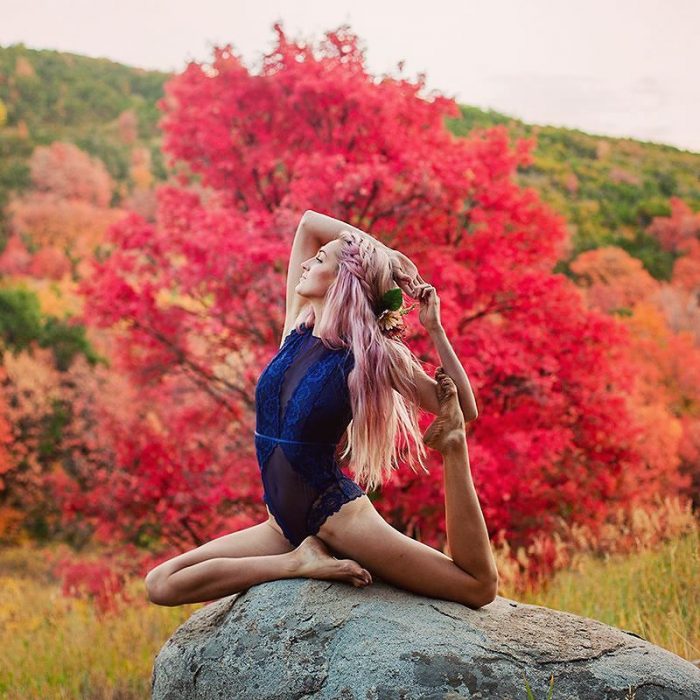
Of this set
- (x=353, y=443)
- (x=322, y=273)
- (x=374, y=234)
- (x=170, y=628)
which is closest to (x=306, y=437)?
(x=353, y=443)

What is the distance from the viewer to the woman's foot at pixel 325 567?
3.37 metres

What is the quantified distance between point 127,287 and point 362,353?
502 centimetres

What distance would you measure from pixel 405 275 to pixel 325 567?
1136mm

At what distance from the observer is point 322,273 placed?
357cm

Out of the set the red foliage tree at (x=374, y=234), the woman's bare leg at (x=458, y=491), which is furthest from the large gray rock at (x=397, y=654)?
the red foliage tree at (x=374, y=234)

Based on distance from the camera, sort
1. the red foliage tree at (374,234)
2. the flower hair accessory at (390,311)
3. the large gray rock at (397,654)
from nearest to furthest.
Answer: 1. the large gray rock at (397,654)
2. the flower hair accessory at (390,311)
3. the red foliage tree at (374,234)

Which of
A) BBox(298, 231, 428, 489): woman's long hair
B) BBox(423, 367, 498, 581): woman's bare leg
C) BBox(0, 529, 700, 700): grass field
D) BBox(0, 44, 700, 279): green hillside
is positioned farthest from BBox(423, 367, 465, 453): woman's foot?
BBox(0, 44, 700, 279): green hillside

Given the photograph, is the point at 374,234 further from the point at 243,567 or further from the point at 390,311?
the point at 243,567

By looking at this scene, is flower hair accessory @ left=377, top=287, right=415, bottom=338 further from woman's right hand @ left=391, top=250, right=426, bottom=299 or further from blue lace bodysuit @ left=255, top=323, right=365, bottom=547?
blue lace bodysuit @ left=255, top=323, right=365, bottom=547

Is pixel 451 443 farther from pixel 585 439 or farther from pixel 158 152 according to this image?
pixel 158 152

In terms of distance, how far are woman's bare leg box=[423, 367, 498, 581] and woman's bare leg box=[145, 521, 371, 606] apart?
0.38 meters

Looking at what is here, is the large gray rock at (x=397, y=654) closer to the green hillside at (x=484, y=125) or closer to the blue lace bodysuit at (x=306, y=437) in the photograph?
the blue lace bodysuit at (x=306, y=437)

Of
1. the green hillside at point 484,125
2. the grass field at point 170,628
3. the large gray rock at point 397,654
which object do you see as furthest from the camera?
the green hillside at point 484,125

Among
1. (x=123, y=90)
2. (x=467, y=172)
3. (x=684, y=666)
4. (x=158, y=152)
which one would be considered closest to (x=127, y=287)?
(x=467, y=172)
